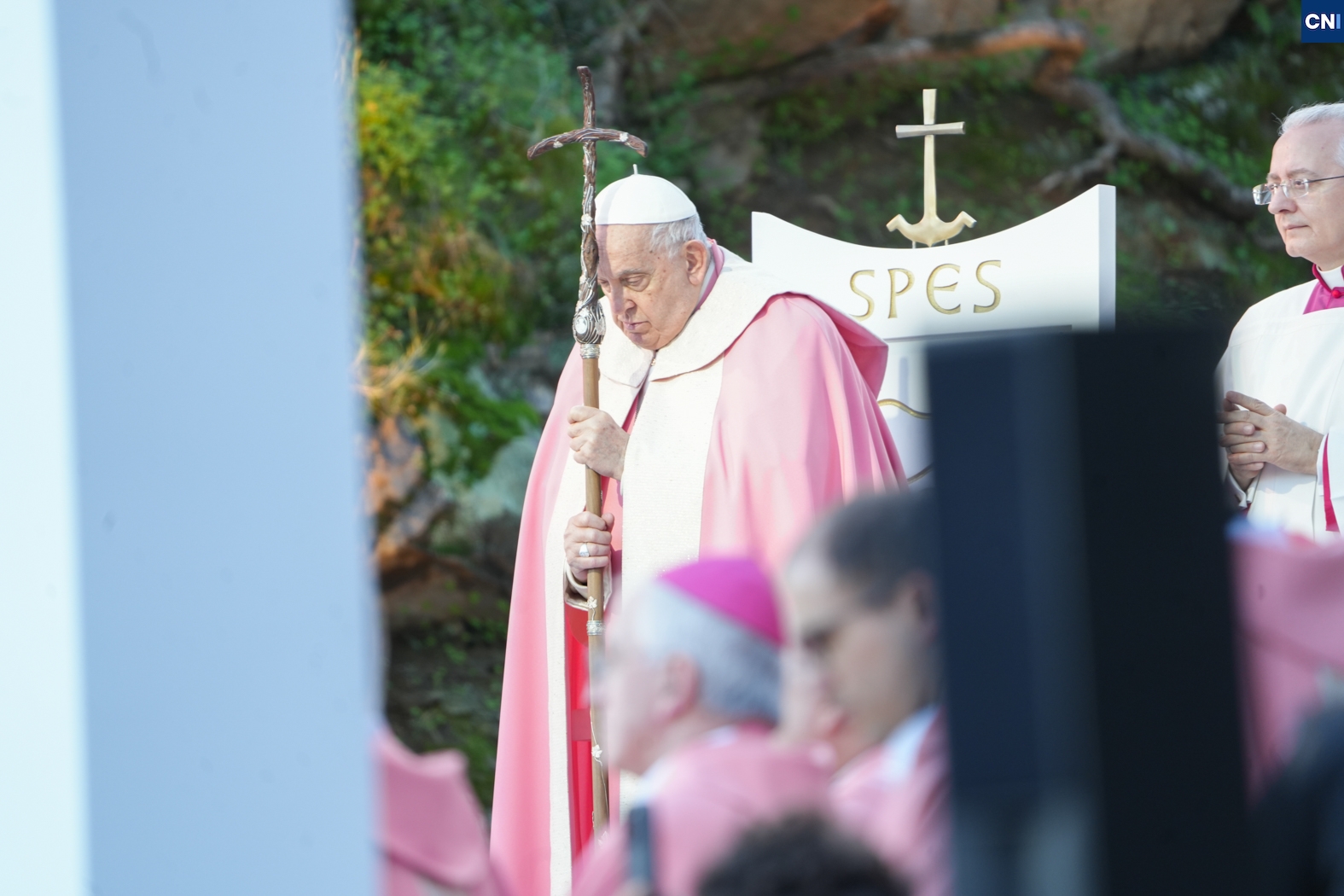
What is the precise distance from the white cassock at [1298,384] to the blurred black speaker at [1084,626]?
276 cm

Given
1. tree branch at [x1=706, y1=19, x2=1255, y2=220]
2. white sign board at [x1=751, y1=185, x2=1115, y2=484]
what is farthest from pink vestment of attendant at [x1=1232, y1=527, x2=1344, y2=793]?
tree branch at [x1=706, y1=19, x2=1255, y2=220]

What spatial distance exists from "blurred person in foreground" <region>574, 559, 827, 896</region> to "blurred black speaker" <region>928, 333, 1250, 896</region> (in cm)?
20

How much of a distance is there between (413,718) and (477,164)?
3203mm

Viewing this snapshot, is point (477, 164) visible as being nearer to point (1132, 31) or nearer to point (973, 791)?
point (1132, 31)

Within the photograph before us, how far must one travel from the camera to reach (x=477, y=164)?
373 inches

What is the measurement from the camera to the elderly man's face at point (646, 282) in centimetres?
385

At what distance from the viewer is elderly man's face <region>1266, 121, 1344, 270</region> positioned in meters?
4.21

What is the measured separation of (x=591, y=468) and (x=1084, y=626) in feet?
8.31

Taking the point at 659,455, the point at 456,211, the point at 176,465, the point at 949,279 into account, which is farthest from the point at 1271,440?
the point at 456,211

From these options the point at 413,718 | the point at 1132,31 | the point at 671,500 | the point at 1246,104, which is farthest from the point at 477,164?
the point at 671,500

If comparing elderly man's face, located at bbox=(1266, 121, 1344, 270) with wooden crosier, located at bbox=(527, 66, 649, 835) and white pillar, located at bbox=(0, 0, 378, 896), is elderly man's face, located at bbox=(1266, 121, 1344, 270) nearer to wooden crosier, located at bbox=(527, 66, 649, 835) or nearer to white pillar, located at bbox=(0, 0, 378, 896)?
wooden crosier, located at bbox=(527, 66, 649, 835)

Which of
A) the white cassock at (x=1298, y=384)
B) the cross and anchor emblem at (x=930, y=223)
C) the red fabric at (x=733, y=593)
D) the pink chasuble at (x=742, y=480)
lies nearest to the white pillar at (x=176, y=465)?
the red fabric at (x=733, y=593)

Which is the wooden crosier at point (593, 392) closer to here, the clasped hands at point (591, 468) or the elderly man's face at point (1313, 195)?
the clasped hands at point (591, 468)

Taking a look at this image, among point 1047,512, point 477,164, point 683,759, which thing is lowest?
point 683,759
